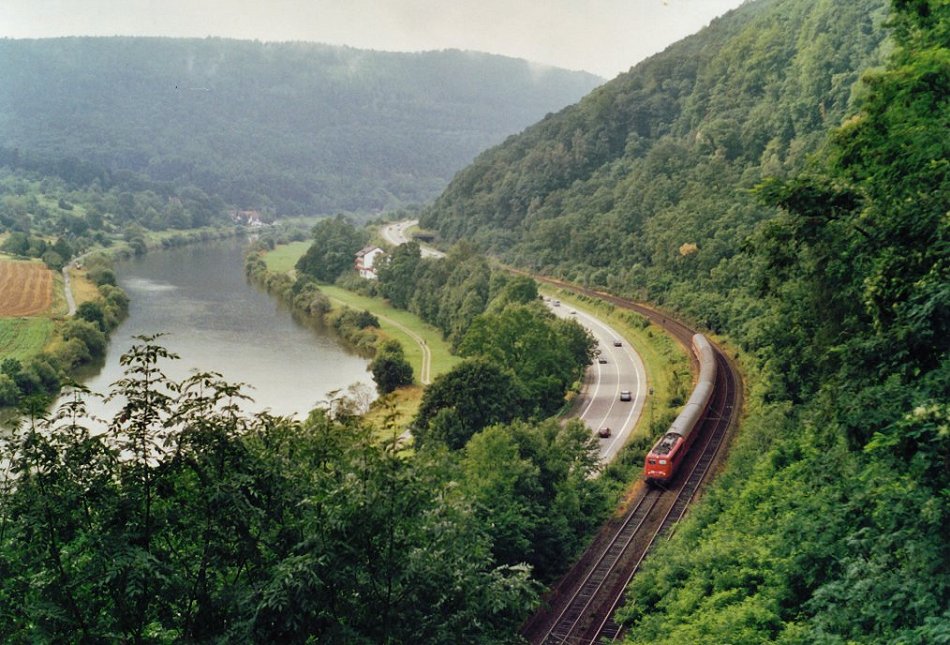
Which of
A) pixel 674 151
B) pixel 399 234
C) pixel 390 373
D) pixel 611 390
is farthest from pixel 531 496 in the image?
pixel 399 234

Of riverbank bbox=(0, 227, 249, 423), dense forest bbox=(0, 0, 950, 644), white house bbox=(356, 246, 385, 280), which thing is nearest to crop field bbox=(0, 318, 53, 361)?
riverbank bbox=(0, 227, 249, 423)

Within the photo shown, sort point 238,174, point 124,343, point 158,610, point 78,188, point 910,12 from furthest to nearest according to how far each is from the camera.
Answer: point 238,174
point 78,188
point 124,343
point 910,12
point 158,610

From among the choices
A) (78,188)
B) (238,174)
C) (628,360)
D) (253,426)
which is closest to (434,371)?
(628,360)

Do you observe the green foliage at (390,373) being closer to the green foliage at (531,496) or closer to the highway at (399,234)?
the green foliage at (531,496)

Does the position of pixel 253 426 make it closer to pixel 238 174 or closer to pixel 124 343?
pixel 124 343

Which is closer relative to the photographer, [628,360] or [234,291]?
[628,360]

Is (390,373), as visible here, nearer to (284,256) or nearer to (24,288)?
(24,288)
